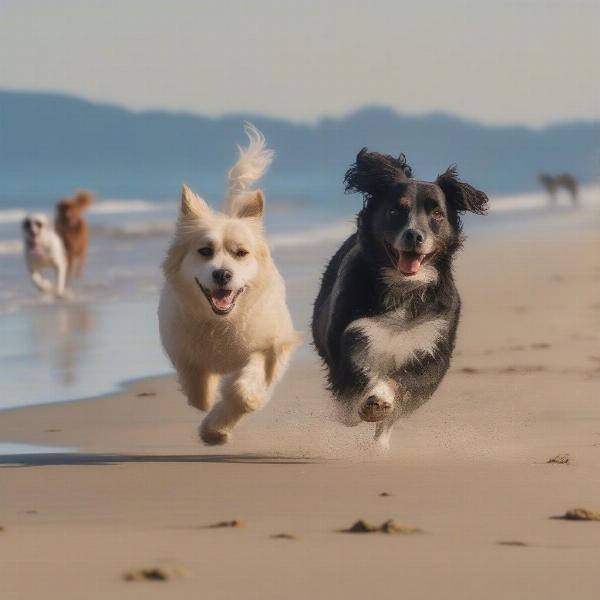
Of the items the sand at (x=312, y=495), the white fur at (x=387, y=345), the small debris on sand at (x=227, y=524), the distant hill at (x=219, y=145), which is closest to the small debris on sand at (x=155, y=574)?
the sand at (x=312, y=495)

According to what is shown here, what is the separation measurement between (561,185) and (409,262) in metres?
34.5

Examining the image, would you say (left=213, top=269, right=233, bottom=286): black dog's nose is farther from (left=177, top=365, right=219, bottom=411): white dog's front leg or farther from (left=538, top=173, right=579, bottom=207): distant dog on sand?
(left=538, top=173, right=579, bottom=207): distant dog on sand

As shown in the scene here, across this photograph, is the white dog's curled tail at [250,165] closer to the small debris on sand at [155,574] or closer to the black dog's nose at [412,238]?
the black dog's nose at [412,238]

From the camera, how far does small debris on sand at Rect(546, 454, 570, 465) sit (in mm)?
5887

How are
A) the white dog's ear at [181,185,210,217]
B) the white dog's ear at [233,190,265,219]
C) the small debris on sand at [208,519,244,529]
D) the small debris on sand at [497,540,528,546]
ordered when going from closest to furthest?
the small debris on sand at [497,540,528,546]
the small debris on sand at [208,519,244,529]
the white dog's ear at [181,185,210,217]
the white dog's ear at [233,190,265,219]

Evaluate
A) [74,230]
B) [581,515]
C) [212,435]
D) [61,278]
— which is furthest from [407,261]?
[74,230]

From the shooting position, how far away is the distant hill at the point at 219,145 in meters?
67.2

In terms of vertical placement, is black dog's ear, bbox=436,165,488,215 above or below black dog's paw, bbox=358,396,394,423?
above

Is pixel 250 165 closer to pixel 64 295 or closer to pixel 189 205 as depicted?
pixel 189 205

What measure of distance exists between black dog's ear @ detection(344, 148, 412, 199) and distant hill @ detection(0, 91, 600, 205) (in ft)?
177

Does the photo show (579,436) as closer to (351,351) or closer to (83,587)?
(351,351)

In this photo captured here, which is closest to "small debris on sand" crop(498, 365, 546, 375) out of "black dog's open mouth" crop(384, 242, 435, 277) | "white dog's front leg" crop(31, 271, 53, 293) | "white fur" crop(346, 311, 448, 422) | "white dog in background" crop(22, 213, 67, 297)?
"white fur" crop(346, 311, 448, 422)

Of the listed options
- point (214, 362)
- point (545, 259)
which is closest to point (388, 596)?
point (214, 362)

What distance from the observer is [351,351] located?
20.3ft
